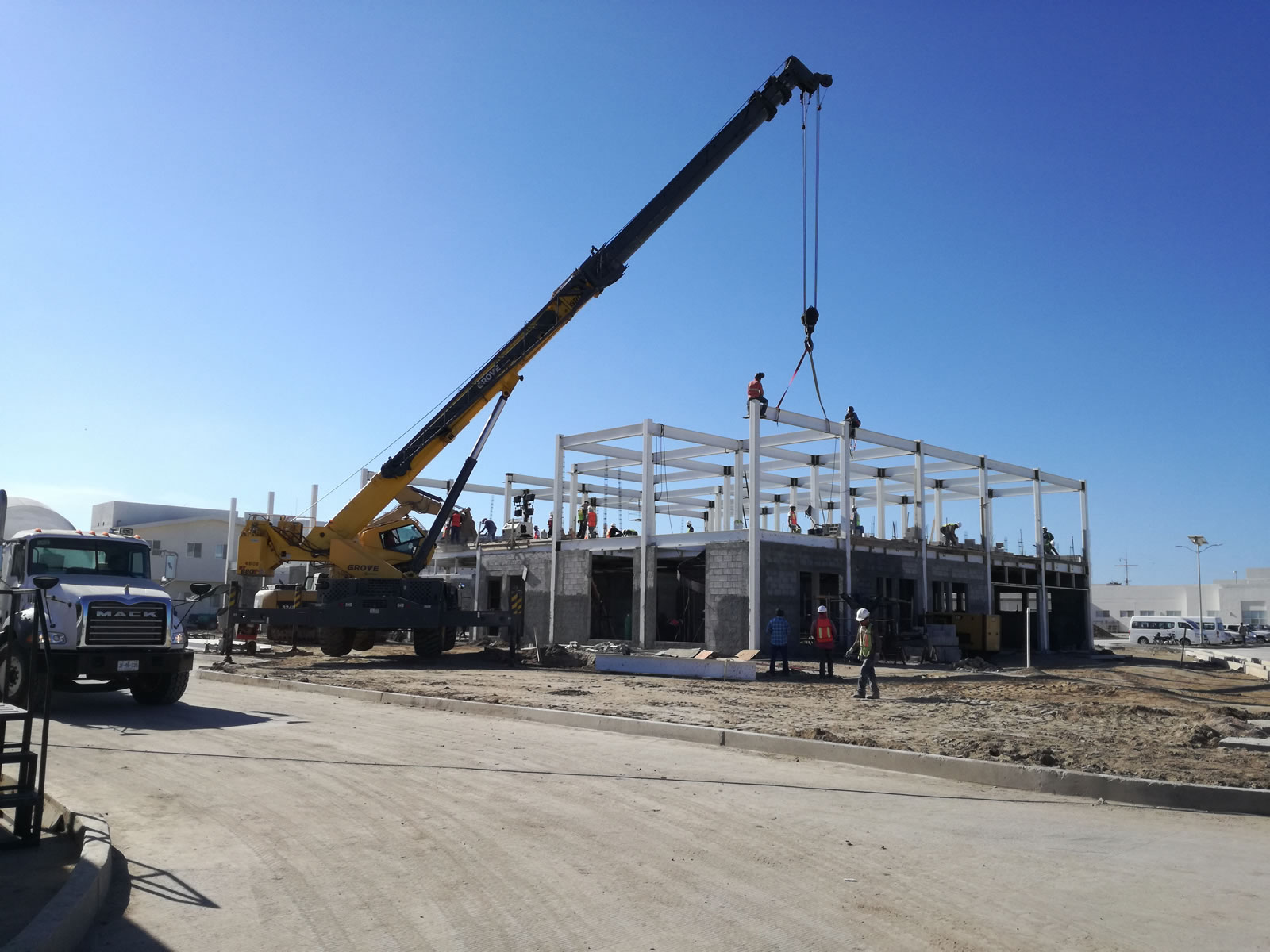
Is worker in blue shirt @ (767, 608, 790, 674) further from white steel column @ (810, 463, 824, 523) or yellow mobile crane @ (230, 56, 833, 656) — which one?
white steel column @ (810, 463, 824, 523)

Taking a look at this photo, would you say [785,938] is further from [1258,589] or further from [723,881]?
[1258,589]

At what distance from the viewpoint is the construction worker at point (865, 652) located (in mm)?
16094

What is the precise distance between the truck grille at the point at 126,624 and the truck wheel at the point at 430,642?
12045 mm

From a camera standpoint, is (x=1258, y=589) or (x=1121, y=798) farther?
(x=1258, y=589)

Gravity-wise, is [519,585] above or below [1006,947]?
above

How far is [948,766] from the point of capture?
376 inches

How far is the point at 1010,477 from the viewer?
3756 centimetres

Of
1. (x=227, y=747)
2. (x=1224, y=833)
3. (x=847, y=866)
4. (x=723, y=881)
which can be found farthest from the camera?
(x=227, y=747)

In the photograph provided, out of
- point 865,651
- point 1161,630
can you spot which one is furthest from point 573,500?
point 1161,630

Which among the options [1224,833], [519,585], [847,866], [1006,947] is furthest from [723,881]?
[519,585]

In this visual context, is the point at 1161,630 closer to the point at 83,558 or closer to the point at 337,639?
the point at 337,639

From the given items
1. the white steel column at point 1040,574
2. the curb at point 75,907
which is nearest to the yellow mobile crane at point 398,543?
the curb at point 75,907

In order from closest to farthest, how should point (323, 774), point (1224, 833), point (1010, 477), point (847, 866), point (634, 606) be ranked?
point (847, 866) → point (1224, 833) → point (323, 774) → point (634, 606) → point (1010, 477)

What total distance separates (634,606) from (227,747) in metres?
18.6
